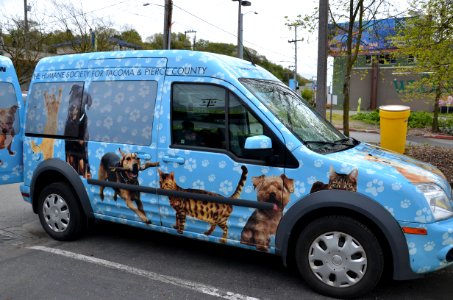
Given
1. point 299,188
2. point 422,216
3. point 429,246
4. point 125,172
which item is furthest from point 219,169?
point 429,246

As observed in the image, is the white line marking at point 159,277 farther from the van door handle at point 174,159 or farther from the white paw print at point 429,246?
the white paw print at point 429,246

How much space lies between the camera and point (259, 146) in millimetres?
3314

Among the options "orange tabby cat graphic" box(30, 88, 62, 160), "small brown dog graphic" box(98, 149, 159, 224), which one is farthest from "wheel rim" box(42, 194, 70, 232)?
"small brown dog graphic" box(98, 149, 159, 224)

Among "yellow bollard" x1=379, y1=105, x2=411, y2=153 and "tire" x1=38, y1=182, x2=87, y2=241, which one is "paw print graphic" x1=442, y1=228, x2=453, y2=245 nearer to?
"tire" x1=38, y1=182, x2=87, y2=241

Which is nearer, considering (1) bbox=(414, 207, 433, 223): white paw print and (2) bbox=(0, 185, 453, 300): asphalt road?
(1) bbox=(414, 207, 433, 223): white paw print

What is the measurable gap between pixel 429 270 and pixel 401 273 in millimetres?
206

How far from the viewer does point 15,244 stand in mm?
4754

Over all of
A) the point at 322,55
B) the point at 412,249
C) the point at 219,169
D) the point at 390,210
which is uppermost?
the point at 322,55

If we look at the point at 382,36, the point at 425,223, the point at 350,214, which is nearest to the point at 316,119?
the point at 350,214

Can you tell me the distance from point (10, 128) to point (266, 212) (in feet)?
11.3

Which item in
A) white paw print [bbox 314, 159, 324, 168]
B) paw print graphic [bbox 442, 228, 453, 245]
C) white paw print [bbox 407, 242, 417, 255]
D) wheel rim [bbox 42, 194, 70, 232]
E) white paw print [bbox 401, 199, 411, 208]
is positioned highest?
white paw print [bbox 314, 159, 324, 168]

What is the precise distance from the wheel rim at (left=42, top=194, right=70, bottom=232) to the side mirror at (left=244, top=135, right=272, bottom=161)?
2.49m

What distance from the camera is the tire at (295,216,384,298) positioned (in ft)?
10.5

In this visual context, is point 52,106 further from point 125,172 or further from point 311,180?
point 311,180
